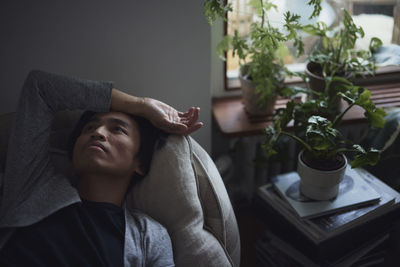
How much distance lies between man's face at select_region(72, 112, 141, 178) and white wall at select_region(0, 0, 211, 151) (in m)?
0.33

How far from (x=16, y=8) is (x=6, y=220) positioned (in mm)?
701

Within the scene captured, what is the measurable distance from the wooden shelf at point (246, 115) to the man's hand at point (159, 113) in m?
0.39

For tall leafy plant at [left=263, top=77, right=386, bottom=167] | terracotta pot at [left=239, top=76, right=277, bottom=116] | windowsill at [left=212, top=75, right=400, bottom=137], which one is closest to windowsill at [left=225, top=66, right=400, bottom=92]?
windowsill at [left=212, top=75, right=400, bottom=137]

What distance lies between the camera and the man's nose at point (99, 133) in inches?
42.4

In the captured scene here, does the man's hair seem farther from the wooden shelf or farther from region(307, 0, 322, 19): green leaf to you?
region(307, 0, 322, 19): green leaf

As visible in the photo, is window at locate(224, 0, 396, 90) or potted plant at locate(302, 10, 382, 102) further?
window at locate(224, 0, 396, 90)

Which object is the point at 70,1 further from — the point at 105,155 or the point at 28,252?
the point at 28,252

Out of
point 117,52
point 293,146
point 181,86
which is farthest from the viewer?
point 293,146

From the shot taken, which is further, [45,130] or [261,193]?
[261,193]

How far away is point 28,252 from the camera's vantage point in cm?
97

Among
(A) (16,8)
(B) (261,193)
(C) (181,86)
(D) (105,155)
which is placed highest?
(A) (16,8)

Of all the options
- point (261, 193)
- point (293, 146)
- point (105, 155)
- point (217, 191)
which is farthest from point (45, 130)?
point (293, 146)

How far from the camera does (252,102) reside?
5.14ft

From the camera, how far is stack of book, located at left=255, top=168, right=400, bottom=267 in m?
1.22
